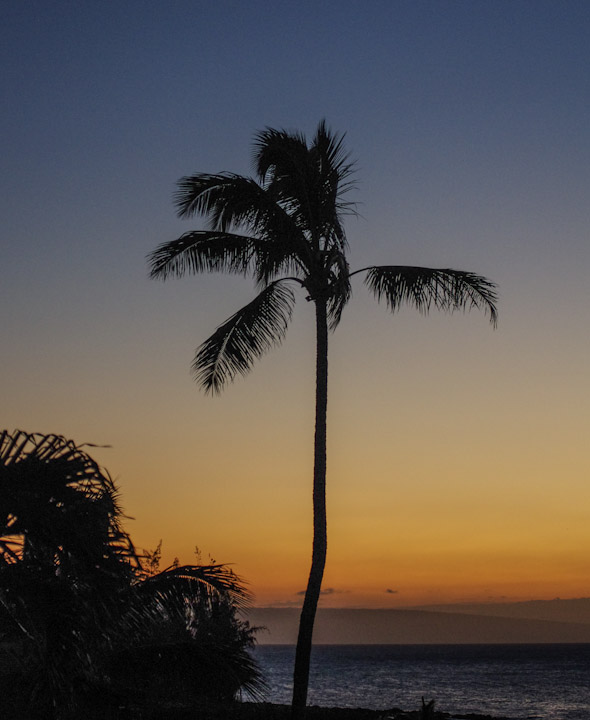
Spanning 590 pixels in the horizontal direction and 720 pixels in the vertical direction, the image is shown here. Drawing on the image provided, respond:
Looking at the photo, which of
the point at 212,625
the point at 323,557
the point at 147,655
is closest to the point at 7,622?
the point at 147,655

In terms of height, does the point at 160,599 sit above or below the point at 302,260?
below

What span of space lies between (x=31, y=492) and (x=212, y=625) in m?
20.9

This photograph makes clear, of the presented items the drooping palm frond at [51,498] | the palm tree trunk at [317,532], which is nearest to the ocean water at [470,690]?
the palm tree trunk at [317,532]

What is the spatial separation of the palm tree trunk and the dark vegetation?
286 centimetres

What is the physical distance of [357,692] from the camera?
88.0 metres

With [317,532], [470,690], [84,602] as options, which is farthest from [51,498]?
[470,690]

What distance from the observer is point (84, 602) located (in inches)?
340

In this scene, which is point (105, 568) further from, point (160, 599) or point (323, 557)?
point (323, 557)

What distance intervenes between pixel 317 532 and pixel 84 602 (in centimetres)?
773

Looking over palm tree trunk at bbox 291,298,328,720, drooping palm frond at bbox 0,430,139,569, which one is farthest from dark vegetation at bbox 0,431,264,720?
palm tree trunk at bbox 291,298,328,720

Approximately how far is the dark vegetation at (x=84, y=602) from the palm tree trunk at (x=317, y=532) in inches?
113

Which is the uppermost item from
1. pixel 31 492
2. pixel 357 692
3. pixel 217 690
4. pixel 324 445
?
pixel 324 445

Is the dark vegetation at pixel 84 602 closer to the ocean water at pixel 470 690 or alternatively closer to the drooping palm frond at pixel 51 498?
the drooping palm frond at pixel 51 498

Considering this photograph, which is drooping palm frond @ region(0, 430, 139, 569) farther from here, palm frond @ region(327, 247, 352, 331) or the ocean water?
the ocean water
